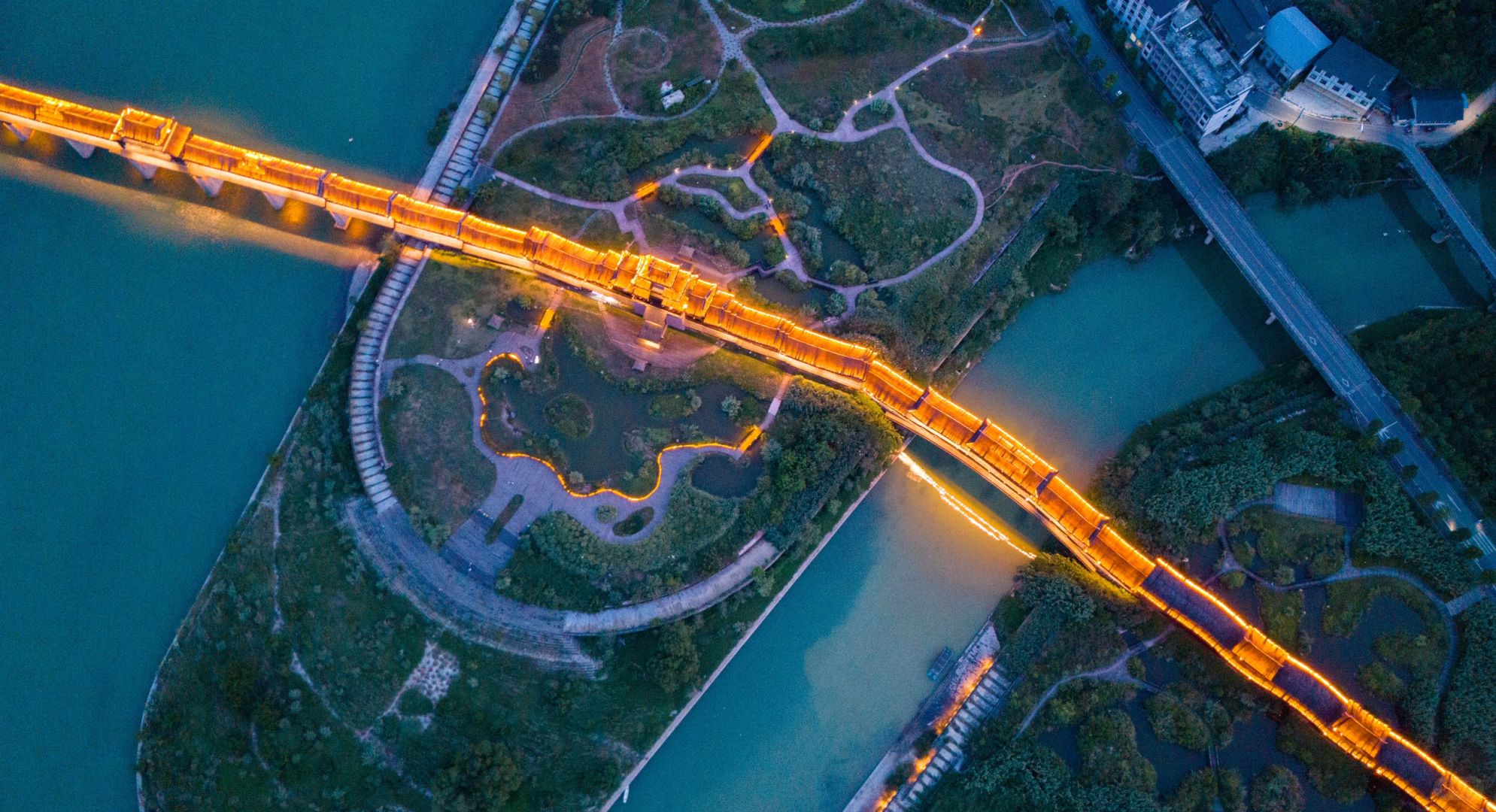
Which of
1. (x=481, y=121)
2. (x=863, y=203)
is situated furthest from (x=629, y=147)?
(x=863, y=203)

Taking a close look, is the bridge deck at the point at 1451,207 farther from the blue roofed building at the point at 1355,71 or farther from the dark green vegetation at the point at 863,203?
the dark green vegetation at the point at 863,203

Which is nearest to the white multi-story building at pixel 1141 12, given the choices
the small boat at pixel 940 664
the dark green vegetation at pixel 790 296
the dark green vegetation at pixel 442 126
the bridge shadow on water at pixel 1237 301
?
the bridge shadow on water at pixel 1237 301

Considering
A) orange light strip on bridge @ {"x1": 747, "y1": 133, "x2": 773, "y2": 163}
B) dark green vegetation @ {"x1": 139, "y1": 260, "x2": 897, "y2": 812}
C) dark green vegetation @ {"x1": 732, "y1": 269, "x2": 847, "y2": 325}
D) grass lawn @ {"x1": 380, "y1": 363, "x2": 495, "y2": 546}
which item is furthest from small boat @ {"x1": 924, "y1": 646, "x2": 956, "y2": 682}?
orange light strip on bridge @ {"x1": 747, "y1": 133, "x2": 773, "y2": 163}

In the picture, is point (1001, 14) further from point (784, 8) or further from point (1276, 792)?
point (1276, 792)

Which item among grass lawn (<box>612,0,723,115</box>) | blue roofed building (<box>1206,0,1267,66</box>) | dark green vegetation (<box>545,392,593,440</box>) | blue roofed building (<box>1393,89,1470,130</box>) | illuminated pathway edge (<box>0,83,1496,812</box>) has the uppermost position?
blue roofed building (<box>1393,89,1470,130</box>)

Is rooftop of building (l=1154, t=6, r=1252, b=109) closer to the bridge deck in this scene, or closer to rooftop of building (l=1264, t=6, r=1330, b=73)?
rooftop of building (l=1264, t=6, r=1330, b=73)
